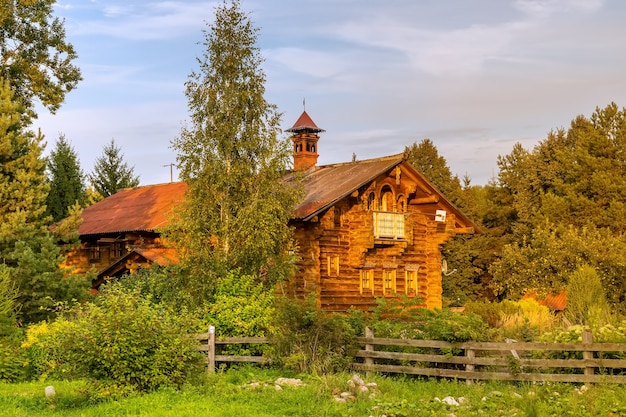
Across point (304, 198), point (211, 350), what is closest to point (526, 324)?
point (211, 350)

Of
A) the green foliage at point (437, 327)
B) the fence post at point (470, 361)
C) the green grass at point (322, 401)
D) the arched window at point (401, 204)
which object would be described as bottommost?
the green grass at point (322, 401)

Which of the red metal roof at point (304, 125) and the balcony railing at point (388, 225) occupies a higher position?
the red metal roof at point (304, 125)

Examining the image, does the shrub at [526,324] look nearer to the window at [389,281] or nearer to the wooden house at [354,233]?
the window at [389,281]

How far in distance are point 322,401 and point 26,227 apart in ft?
45.7

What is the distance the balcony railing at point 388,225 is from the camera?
102 ft

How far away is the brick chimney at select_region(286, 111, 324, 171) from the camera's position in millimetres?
37844

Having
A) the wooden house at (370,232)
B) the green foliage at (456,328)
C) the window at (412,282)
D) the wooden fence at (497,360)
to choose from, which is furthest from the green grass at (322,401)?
the window at (412,282)

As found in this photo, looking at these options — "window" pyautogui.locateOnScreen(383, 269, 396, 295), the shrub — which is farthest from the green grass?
"window" pyautogui.locateOnScreen(383, 269, 396, 295)

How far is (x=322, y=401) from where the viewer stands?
42.5 ft

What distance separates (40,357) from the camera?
55.7ft

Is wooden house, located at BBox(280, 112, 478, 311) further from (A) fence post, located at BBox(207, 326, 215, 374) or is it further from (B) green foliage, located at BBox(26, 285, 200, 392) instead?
(B) green foliage, located at BBox(26, 285, 200, 392)

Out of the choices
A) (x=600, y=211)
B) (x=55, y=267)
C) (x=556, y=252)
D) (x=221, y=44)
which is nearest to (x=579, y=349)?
(x=221, y=44)

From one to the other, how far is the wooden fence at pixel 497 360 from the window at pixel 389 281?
600 inches

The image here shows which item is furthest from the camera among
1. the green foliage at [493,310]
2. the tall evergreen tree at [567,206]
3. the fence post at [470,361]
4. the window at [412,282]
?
the tall evergreen tree at [567,206]
